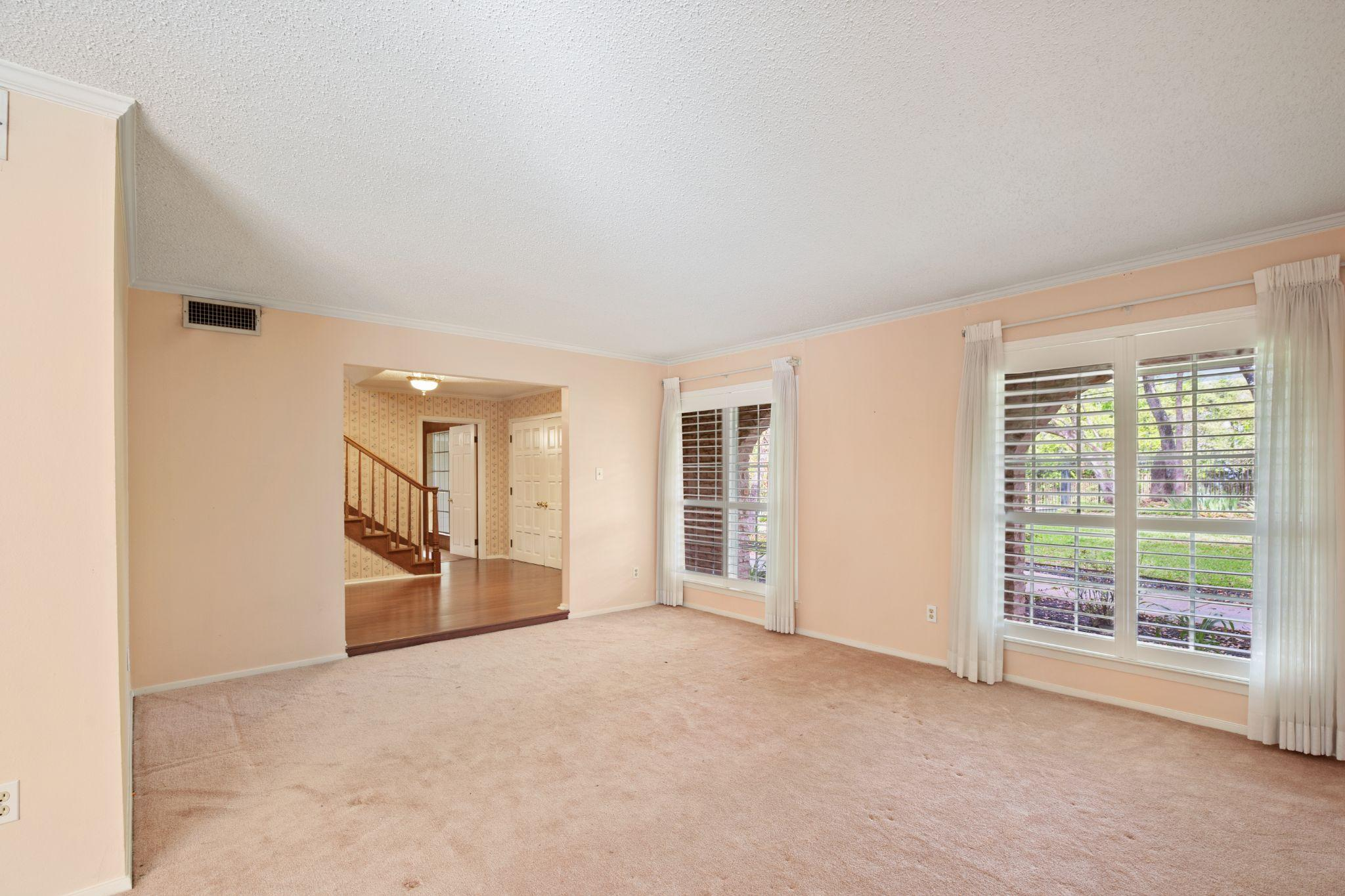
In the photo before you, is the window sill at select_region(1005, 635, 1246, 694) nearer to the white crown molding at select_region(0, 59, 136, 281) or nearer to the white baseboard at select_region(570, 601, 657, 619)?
the white baseboard at select_region(570, 601, 657, 619)

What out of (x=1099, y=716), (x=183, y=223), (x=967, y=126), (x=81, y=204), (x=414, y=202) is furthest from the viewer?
(x=1099, y=716)

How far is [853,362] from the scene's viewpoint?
5035mm

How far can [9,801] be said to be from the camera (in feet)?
6.30

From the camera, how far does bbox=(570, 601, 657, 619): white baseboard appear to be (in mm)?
5934

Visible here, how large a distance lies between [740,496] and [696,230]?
10.4ft

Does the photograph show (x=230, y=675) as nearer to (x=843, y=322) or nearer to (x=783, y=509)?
(x=783, y=509)

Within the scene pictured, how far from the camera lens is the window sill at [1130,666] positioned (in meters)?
3.33

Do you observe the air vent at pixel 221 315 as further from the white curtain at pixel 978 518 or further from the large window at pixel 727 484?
the white curtain at pixel 978 518

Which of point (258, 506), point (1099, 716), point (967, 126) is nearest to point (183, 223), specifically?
point (258, 506)

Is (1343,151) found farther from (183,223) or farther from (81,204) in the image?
(183,223)

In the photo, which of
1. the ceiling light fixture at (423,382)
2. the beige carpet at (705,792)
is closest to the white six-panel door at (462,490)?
the ceiling light fixture at (423,382)

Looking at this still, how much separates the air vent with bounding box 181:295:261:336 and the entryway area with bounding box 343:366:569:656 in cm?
170

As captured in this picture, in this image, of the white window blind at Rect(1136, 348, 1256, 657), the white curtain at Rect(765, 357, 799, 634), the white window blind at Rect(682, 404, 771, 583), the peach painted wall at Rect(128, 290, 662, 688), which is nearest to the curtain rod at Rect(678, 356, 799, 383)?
the white curtain at Rect(765, 357, 799, 634)

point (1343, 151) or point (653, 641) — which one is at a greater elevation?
point (1343, 151)
